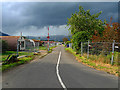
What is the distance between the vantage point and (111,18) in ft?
47.0

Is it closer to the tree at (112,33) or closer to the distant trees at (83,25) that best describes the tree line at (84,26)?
the distant trees at (83,25)

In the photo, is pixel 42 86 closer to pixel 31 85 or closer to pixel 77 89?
pixel 31 85

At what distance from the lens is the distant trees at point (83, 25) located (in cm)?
1862

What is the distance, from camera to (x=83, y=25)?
1967cm

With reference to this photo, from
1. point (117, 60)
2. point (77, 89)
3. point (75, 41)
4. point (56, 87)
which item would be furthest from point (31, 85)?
point (75, 41)

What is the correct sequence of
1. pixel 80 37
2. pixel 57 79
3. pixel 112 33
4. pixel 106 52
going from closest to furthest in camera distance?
pixel 57 79 < pixel 106 52 < pixel 112 33 < pixel 80 37

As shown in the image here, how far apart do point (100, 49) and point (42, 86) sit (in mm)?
10013

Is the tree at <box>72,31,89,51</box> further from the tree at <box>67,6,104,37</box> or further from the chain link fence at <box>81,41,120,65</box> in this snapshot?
the chain link fence at <box>81,41,120,65</box>

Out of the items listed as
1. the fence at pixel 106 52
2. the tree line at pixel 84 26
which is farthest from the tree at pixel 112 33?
the tree line at pixel 84 26

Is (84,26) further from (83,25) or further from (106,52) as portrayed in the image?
(106,52)

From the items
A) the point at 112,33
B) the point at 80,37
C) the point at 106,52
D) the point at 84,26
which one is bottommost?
the point at 106,52

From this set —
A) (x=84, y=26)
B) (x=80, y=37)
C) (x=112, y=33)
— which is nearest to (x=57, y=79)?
(x=112, y=33)

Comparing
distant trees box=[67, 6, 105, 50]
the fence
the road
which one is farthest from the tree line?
the road

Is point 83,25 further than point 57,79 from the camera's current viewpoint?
Yes
